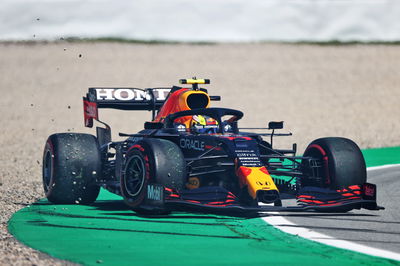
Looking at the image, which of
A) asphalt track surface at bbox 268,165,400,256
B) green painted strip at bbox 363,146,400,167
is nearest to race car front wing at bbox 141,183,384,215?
asphalt track surface at bbox 268,165,400,256

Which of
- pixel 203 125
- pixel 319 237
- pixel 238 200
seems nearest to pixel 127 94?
pixel 203 125

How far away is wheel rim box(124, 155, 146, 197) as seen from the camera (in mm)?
10445

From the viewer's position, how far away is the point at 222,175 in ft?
35.3

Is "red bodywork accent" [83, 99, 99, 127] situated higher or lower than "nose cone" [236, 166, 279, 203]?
higher

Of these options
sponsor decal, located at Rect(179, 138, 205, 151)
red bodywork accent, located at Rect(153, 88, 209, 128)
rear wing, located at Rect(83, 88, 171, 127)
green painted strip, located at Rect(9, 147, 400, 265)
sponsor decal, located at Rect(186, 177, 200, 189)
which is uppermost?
rear wing, located at Rect(83, 88, 171, 127)

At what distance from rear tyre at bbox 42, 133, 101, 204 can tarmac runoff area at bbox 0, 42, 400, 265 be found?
615 mm

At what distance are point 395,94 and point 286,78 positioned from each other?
25.2 ft

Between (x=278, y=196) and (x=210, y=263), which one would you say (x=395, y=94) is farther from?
(x=210, y=263)

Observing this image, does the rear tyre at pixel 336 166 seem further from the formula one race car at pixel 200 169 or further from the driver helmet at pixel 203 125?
the driver helmet at pixel 203 125

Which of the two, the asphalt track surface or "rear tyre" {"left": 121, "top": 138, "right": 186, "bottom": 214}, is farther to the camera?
"rear tyre" {"left": 121, "top": 138, "right": 186, "bottom": 214}

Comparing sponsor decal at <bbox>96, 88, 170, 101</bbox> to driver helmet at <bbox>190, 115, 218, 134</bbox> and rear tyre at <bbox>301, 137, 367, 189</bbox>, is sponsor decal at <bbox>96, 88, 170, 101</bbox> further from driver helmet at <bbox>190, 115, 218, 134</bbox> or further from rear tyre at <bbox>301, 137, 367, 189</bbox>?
rear tyre at <bbox>301, 137, 367, 189</bbox>

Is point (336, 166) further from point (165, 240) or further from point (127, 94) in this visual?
point (127, 94)

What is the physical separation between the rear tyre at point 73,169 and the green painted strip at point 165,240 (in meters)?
0.82

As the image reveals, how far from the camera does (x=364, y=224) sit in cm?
970
